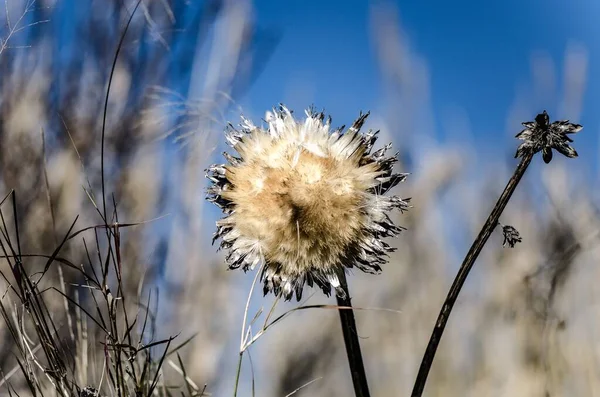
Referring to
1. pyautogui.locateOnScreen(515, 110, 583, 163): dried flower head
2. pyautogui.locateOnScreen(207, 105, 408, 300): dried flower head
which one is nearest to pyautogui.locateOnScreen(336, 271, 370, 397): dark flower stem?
pyautogui.locateOnScreen(207, 105, 408, 300): dried flower head

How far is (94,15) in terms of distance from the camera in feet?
3.88

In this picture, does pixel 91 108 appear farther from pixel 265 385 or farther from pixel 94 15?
pixel 265 385

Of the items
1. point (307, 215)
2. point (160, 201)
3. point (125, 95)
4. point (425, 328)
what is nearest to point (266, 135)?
point (307, 215)

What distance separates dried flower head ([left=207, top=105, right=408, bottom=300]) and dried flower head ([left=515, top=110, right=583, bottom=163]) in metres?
0.09

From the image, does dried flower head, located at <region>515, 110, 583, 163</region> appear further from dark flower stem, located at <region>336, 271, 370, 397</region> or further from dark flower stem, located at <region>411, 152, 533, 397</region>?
dark flower stem, located at <region>336, 271, 370, 397</region>

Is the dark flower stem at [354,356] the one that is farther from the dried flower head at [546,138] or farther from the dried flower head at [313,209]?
the dried flower head at [546,138]

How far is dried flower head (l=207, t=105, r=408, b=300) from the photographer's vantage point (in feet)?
1.53

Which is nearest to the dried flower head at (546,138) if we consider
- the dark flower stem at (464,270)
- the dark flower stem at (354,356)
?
the dark flower stem at (464,270)

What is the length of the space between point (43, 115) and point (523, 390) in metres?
0.83

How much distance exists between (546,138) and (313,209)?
154 mm

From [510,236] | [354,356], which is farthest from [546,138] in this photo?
[354,356]

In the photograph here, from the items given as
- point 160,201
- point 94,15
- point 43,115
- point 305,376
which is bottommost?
point 305,376

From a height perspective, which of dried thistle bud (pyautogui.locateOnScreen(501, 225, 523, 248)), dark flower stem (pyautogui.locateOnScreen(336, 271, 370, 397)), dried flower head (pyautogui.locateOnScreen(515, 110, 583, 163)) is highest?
dried flower head (pyautogui.locateOnScreen(515, 110, 583, 163))

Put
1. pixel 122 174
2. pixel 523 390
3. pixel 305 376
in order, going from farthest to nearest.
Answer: pixel 122 174 < pixel 305 376 < pixel 523 390
